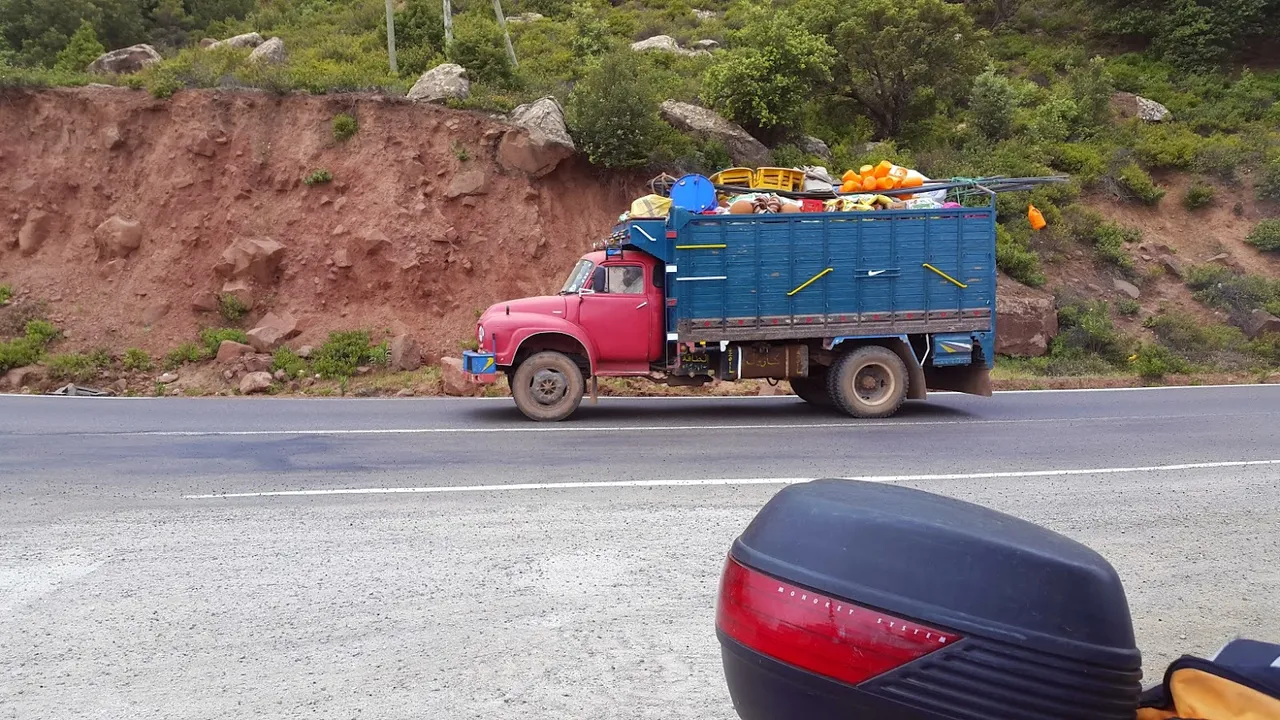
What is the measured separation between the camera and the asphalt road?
418cm

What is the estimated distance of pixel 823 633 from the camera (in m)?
2.05

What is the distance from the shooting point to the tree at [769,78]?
902 inches

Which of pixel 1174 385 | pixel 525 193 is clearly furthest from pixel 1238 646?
pixel 525 193

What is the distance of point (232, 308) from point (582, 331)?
11.0m

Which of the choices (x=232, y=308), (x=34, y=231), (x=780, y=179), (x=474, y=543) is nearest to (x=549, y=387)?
(x=780, y=179)

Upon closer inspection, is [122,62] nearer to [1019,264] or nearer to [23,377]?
[23,377]

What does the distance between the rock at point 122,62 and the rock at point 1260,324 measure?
92.5ft

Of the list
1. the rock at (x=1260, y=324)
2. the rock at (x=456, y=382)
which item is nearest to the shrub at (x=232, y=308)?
the rock at (x=456, y=382)

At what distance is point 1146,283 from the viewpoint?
23.2 meters

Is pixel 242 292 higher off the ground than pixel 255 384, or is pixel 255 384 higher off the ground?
pixel 242 292

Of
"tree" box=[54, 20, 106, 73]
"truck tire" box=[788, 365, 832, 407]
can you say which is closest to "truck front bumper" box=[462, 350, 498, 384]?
"truck tire" box=[788, 365, 832, 407]

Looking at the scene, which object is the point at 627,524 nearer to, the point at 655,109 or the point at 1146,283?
the point at 655,109

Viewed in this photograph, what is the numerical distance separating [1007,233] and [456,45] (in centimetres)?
1418

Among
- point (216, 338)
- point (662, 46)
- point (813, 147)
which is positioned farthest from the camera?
point (662, 46)
